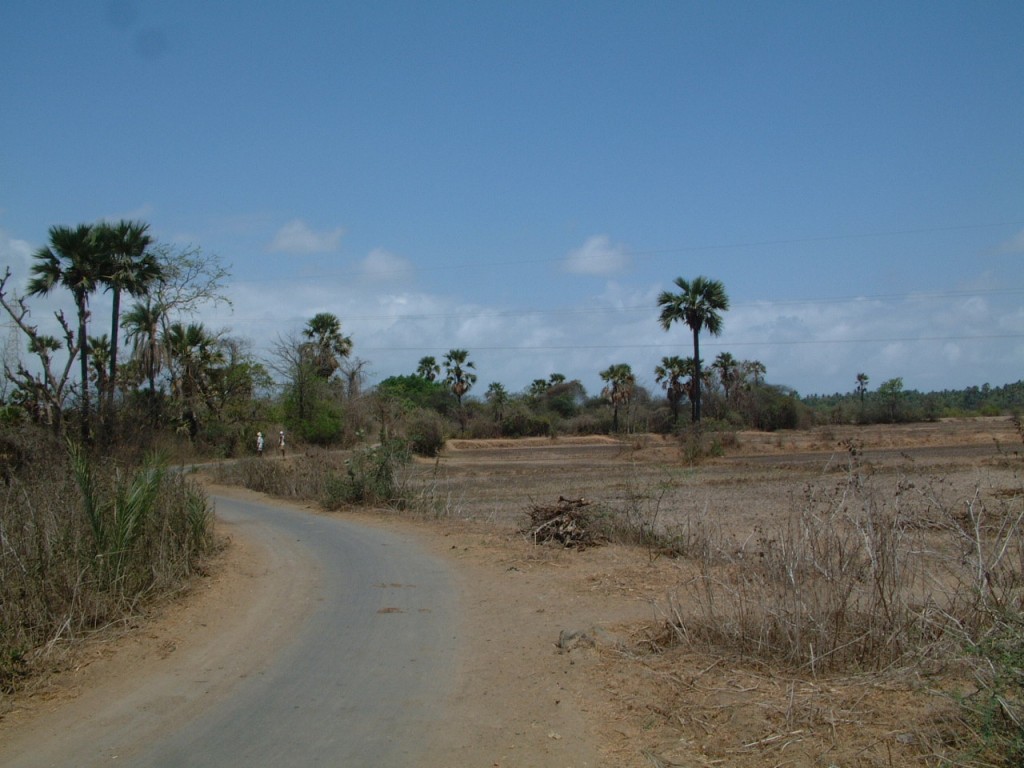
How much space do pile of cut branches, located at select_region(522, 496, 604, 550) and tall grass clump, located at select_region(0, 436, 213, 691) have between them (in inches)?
218

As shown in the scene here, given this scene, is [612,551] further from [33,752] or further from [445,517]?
[33,752]

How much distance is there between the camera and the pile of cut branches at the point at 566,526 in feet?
46.4

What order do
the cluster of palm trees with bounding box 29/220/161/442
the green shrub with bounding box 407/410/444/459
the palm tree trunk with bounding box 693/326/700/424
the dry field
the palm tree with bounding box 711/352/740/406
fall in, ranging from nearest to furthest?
the dry field → the cluster of palm trees with bounding box 29/220/161/442 → the green shrub with bounding box 407/410/444/459 → the palm tree trunk with bounding box 693/326/700/424 → the palm tree with bounding box 711/352/740/406

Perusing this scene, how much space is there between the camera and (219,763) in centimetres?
575

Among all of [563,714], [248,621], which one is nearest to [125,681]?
[248,621]

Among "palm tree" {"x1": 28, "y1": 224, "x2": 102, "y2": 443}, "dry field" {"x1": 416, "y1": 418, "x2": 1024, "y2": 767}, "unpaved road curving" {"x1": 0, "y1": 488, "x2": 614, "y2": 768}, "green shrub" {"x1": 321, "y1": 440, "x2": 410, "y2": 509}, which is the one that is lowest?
"unpaved road curving" {"x1": 0, "y1": 488, "x2": 614, "y2": 768}

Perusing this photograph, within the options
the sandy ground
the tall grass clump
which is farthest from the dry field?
the tall grass clump

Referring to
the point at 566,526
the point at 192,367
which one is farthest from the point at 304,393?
the point at 566,526

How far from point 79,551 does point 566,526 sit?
752 centimetres

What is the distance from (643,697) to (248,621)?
5.29 metres

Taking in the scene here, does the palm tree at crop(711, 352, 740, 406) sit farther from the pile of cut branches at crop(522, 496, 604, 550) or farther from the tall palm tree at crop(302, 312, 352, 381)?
the pile of cut branches at crop(522, 496, 604, 550)

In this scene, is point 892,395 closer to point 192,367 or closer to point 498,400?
point 498,400

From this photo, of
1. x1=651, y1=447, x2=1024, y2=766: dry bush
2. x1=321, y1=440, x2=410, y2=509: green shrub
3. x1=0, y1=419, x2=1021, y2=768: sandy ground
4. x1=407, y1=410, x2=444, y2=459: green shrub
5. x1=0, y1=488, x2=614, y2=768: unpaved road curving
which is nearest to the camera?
x1=651, y1=447, x2=1024, y2=766: dry bush

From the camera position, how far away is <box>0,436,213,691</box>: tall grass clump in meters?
8.40
